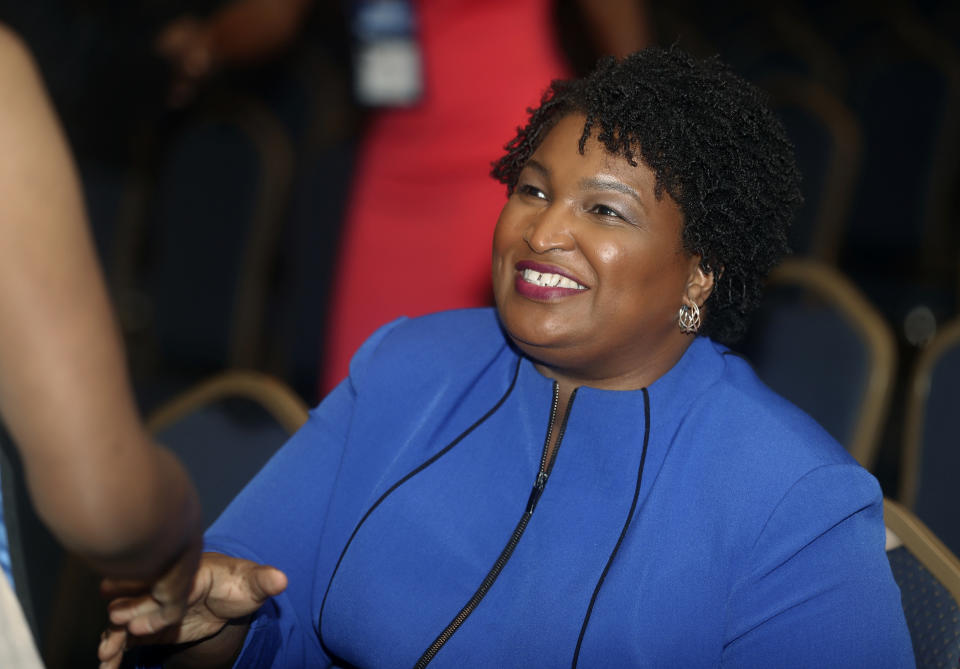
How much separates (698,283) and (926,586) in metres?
0.50

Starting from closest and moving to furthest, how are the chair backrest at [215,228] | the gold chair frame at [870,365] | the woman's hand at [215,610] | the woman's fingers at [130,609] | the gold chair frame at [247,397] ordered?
the woman's fingers at [130,609]
the woman's hand at [215,610]
the gold chair frame at [247,397]
the gold chair frame at [870,365]
the chair backrest at [215,228]

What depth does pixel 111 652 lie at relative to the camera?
45.1 inches

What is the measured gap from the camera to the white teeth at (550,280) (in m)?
1.31

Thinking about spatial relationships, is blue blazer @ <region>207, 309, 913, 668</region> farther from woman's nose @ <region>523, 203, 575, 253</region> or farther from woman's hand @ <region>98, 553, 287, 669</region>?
woman's nose @ <region>523, 203, 575, 253</region>

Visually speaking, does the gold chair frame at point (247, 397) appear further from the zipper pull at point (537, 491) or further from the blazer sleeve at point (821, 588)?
the blazer sleeve at point (821, 588)

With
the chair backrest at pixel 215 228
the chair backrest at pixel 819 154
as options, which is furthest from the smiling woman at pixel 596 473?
the chair backrest at pixel 819 154

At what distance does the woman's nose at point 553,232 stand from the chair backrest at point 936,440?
3.01ft

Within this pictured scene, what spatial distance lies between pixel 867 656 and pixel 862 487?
0.66ft

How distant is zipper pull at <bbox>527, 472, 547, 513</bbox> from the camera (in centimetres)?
129

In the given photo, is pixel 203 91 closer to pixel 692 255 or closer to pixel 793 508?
pixel 692 255

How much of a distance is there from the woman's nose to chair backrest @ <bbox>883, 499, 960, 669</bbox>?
58cm

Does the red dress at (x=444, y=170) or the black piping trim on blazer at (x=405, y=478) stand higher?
the red dress at (x=444, y=170)

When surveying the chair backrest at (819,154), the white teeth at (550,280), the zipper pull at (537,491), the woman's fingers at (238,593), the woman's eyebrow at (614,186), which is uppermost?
the chair backrest at (819,154)

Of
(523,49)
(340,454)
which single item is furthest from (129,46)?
(340,454)
